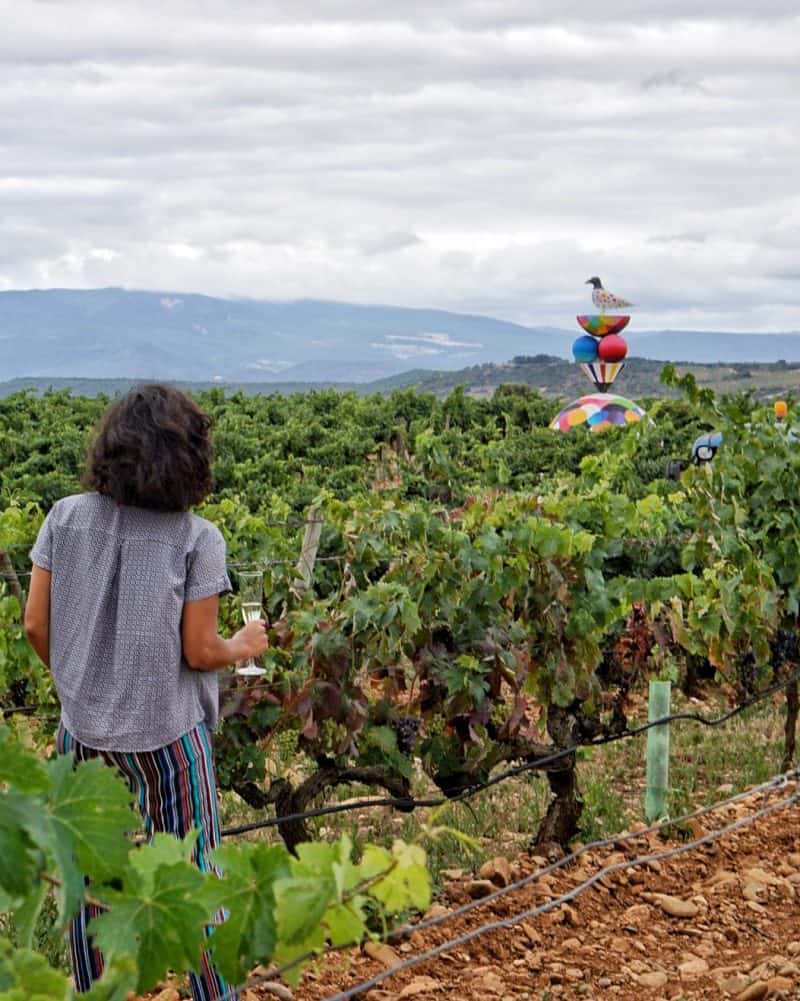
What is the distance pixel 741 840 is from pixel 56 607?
2.96 metres

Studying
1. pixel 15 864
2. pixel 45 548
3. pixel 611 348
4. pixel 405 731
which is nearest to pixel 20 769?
pixel 15 864

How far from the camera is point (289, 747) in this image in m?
5.31

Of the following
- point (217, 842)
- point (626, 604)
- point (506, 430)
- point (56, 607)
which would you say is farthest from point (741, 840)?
point (506, 430)

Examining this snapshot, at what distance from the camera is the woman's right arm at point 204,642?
113 inches

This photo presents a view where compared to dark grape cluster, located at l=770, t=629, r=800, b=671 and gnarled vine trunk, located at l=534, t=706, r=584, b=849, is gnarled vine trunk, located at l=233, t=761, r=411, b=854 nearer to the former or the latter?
gnarled vine trunk, located at l=534, t=706, r=584, b=849

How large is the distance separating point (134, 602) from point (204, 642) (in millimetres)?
168

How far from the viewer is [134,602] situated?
284 cm

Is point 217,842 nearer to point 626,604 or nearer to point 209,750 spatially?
point 209,750

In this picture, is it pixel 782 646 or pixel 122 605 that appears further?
pixel 782 646

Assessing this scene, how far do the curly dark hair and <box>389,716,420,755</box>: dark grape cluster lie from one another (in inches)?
72.4

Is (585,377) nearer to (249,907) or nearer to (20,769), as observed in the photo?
(249,907)

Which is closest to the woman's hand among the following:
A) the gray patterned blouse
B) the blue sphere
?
the gray patterned blouse

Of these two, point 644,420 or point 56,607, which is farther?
point 644,420

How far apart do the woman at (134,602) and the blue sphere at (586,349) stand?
22534 mm
